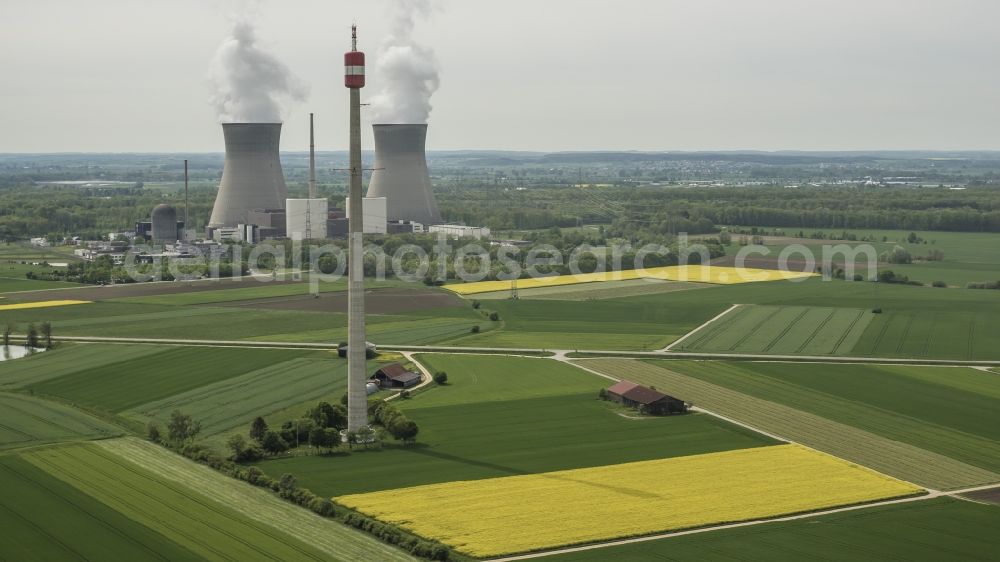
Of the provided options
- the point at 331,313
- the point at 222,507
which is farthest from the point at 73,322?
the point at 222,507

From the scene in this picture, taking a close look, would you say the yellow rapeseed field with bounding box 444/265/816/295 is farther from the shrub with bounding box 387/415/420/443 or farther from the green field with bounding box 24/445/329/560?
the green field with bounding box 24/445/329/560

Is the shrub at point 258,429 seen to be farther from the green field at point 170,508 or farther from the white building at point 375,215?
the white building at point 375,215

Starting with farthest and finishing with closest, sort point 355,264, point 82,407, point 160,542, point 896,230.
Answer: point 896,230 → point 82,407 → point 355,264 → point 160,542

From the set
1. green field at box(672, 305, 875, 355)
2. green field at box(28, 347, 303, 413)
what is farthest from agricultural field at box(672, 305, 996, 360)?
green field at box(28, 347, 303, 413)

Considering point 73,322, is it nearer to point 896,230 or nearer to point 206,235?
point 206,235

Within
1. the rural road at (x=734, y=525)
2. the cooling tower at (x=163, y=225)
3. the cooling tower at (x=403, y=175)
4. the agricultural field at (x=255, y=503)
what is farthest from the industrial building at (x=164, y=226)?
the rural road at (x=734, y=525)

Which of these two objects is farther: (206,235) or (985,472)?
(206,235)
